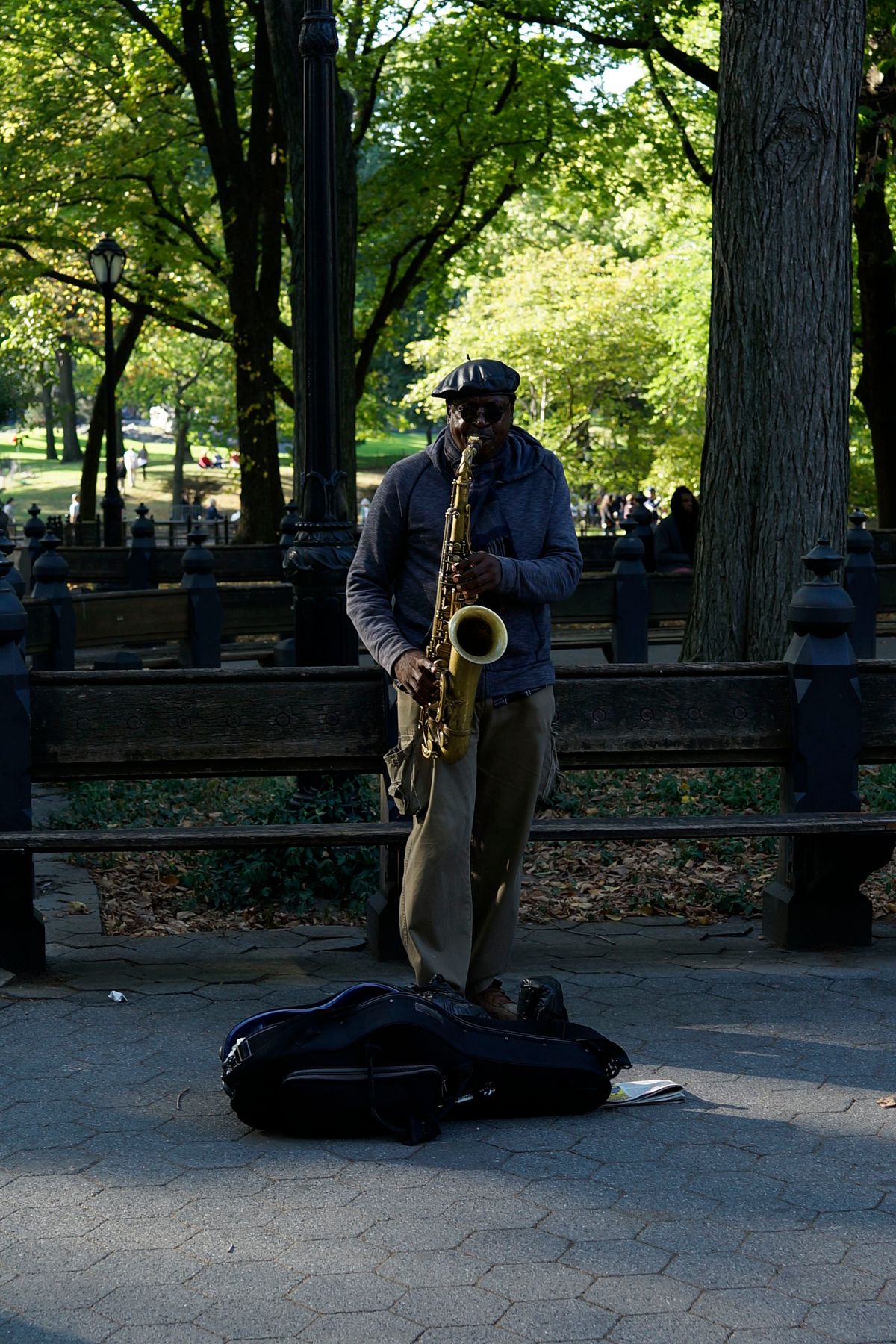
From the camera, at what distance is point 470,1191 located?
411 centimetres

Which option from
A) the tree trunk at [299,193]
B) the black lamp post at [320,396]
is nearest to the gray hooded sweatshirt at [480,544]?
the black lamp post at [320,396]

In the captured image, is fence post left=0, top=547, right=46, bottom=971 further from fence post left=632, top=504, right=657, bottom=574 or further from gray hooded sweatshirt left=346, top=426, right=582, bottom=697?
fence post left=632, top=504, right=657, bottom=574

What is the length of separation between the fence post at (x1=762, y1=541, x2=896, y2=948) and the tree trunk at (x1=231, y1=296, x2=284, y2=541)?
17150mm

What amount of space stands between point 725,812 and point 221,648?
584 centimetres

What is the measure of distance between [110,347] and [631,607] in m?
17.0

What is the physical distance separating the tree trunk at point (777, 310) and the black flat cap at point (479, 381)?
3.80m

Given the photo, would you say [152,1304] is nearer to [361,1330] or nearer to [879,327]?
[361,1330]

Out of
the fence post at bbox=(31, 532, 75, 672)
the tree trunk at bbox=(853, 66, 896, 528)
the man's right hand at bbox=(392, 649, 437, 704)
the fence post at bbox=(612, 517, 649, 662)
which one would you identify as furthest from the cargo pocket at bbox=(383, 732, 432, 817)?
the tree trunk at bbox=(853, 66, 896, 528)

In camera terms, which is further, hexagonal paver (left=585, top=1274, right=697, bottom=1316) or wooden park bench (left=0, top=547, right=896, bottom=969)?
wooden park bench (left=0, top=547, right=896, bottom=969)

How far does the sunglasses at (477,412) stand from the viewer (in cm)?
494

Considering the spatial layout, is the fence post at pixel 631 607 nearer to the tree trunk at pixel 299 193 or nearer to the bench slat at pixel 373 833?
the tree trunk at pixel 299 193

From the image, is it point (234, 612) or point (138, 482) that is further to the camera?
point (138, 482)

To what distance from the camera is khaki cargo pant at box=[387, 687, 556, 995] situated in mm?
5020

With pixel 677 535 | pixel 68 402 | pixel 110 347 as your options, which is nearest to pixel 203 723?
pixel 677 535
